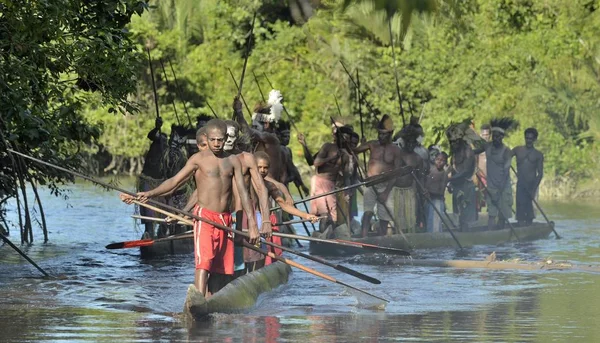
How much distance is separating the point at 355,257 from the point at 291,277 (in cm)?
282

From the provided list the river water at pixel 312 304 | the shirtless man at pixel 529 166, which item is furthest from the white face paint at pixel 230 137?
the shirtless man at pixel 529 166

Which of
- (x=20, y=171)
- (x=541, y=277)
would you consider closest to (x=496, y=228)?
(x=541, y=277)

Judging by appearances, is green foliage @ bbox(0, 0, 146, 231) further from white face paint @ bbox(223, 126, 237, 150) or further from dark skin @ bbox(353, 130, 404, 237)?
dark skin @ bbox(353, 130, 404, 237)

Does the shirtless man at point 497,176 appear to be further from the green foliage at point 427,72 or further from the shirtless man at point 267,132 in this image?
the green foliage at point 427,72

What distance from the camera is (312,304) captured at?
13625mm

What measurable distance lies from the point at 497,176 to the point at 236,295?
13.1 metres

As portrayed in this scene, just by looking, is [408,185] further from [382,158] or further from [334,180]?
[334,180]

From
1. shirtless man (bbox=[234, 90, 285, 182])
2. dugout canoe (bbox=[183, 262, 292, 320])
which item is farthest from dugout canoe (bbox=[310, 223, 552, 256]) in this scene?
dugout canoe (bbox=[183, 262, 292, 320])

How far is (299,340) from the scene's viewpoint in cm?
1077

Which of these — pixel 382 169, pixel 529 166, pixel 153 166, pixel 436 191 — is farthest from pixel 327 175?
pixel 529 166

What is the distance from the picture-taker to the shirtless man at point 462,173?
2389 centimetres

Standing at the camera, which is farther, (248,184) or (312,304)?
(312,304)

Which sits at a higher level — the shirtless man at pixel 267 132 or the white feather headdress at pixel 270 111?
the white feather headdress at pixel 270 111

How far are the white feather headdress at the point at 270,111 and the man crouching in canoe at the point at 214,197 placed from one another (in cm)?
713
